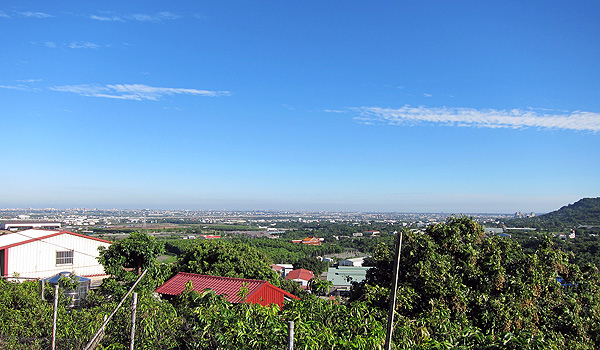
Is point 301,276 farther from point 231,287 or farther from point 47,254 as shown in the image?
point 231,287

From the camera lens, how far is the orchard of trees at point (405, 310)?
3.03 metres

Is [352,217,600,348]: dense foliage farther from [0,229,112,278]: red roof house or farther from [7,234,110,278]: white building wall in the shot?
[7,234,110,278]: white building wall

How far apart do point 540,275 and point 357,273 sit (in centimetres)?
2101

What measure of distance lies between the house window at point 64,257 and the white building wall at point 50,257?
0.49 feet

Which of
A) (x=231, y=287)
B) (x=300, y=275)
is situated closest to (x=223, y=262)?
(x=231, y=287)

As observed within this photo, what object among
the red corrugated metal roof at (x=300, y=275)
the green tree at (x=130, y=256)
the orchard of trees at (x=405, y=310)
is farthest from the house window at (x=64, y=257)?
the red corrugated metal roof at (x=300, y=275)

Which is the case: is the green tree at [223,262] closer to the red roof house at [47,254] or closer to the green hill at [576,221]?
the red roof house at [47,254]

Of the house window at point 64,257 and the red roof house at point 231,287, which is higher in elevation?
→ the red roof house at point 231,287

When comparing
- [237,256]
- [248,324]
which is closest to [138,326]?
[248,324]

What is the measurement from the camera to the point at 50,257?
18734mm

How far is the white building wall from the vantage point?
1736cm

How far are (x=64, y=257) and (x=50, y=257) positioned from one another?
0.76 meters

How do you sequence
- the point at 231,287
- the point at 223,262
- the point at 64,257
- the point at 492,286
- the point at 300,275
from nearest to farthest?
the point at 492,286 → the point at 231,287 → the point at 223,262 → the point at 64,257 → the point at 300,275

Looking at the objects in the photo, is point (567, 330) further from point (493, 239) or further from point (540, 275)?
point (493, 239)
